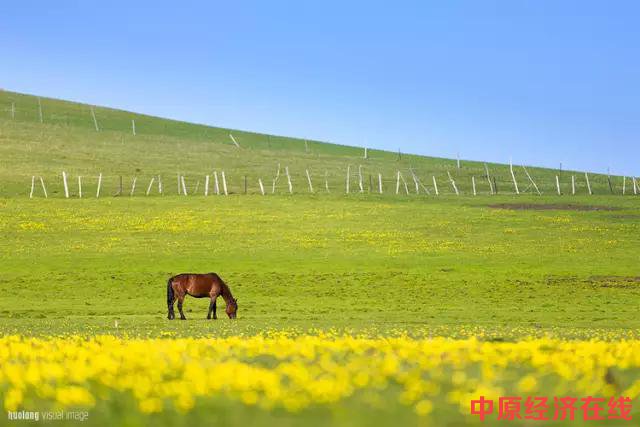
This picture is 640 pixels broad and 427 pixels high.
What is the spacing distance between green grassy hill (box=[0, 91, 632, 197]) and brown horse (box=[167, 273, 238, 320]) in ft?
164

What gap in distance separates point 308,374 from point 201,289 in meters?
23.1

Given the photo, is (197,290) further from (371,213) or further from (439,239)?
(371,213)

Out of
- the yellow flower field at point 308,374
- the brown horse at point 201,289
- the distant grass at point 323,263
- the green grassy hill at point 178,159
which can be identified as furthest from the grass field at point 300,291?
the brown horse at point 201,289

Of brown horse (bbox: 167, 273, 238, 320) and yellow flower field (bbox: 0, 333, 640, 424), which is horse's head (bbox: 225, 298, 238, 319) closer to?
brown horse (bbox: 167, 273, 238, 320)

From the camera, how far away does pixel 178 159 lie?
106 metres

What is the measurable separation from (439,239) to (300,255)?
9.79 meters

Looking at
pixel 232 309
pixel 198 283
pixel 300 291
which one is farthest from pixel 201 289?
pixel 300 291

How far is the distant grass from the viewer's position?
3294 cm

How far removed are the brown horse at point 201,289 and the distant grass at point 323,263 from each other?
0.89m

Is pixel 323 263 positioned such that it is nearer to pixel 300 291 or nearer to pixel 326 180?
pixel 300 291

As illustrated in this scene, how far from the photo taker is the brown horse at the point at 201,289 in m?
32.7

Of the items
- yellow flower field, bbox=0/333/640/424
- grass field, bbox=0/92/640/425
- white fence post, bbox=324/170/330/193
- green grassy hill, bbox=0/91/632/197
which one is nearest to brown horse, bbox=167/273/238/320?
grass field, bbox=0/92/640/425

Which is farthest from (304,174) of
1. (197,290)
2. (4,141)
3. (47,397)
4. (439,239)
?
(47,397)

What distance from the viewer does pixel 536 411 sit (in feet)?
29.0
